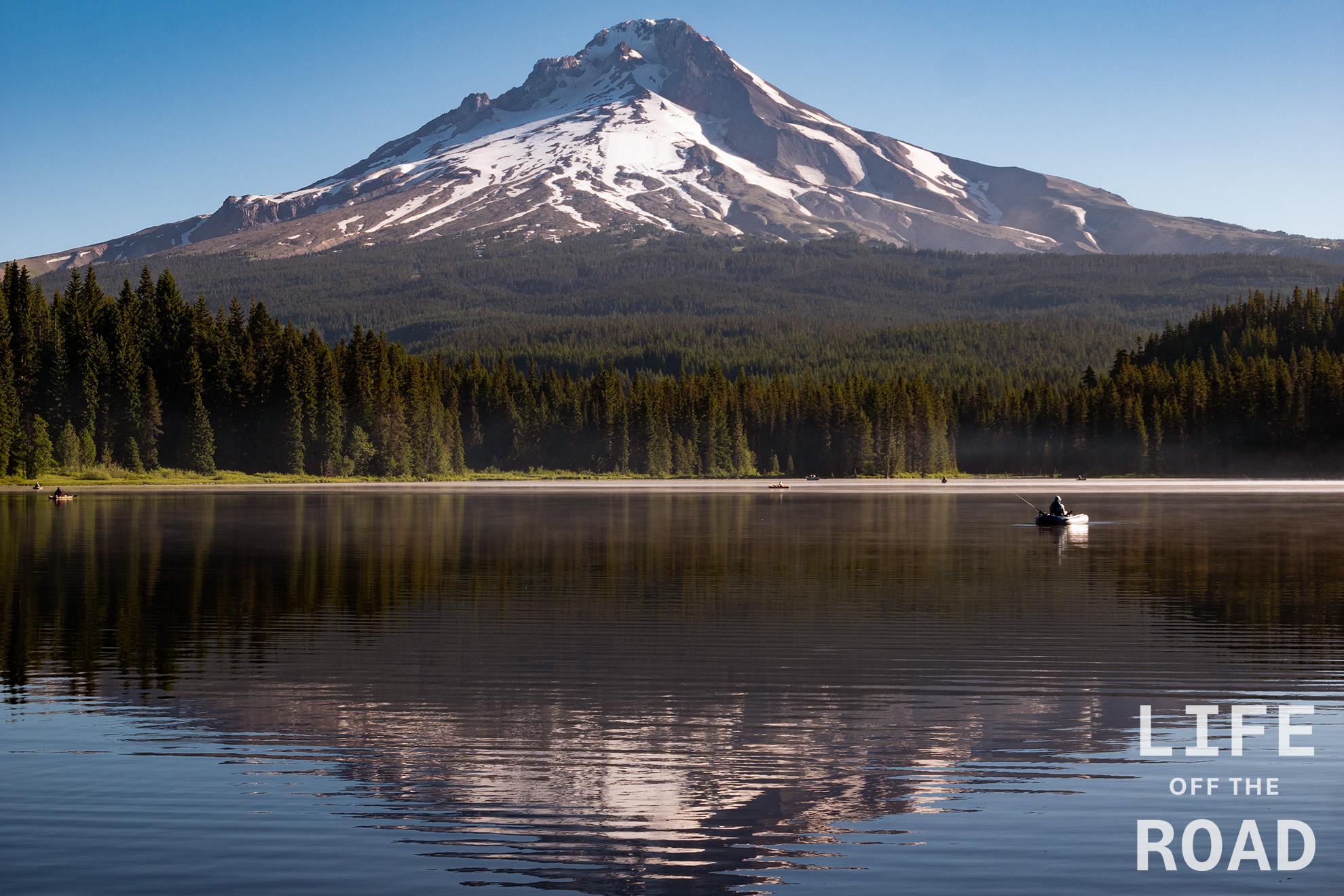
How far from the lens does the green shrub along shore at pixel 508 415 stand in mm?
119438

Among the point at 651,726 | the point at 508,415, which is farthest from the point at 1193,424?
the point at 651,726

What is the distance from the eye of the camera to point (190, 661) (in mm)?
21172

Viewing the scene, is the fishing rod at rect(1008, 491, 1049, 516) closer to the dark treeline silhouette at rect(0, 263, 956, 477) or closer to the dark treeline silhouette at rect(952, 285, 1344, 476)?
the dark treeline silhouette at rect(0, 263, 956, 477)

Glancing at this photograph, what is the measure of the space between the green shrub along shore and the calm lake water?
90.0 meters

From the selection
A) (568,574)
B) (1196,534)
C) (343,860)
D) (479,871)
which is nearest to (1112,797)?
(479,871)

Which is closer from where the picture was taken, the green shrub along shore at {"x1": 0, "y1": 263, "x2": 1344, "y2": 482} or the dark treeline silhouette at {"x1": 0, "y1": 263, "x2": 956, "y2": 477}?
the dark treeline silhouette at {"x1": 0, "y1": 263, "x2": 956, "y2": 477}

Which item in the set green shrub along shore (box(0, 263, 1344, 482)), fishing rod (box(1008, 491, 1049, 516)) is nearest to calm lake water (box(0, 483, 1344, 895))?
fishing rod (box(1008, 491, 1049, 516))

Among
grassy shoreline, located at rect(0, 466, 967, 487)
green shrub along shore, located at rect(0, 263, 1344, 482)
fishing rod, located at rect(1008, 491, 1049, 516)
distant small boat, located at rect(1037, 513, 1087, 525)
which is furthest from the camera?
green shrub along shore, located at rect(0, 263, 1344, 482)

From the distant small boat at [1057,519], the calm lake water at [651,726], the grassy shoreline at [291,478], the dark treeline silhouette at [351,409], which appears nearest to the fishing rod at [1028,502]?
the distant small boat at [1057,519]

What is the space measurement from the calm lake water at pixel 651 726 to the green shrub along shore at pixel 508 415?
3544 inches

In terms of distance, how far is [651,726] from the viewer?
16.2m

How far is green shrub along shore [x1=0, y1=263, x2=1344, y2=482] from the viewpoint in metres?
119

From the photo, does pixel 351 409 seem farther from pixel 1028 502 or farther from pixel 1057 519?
pixel 1057 519

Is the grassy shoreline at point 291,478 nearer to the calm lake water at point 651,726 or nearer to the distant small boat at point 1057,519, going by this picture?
the calm lake water at point 651,726
